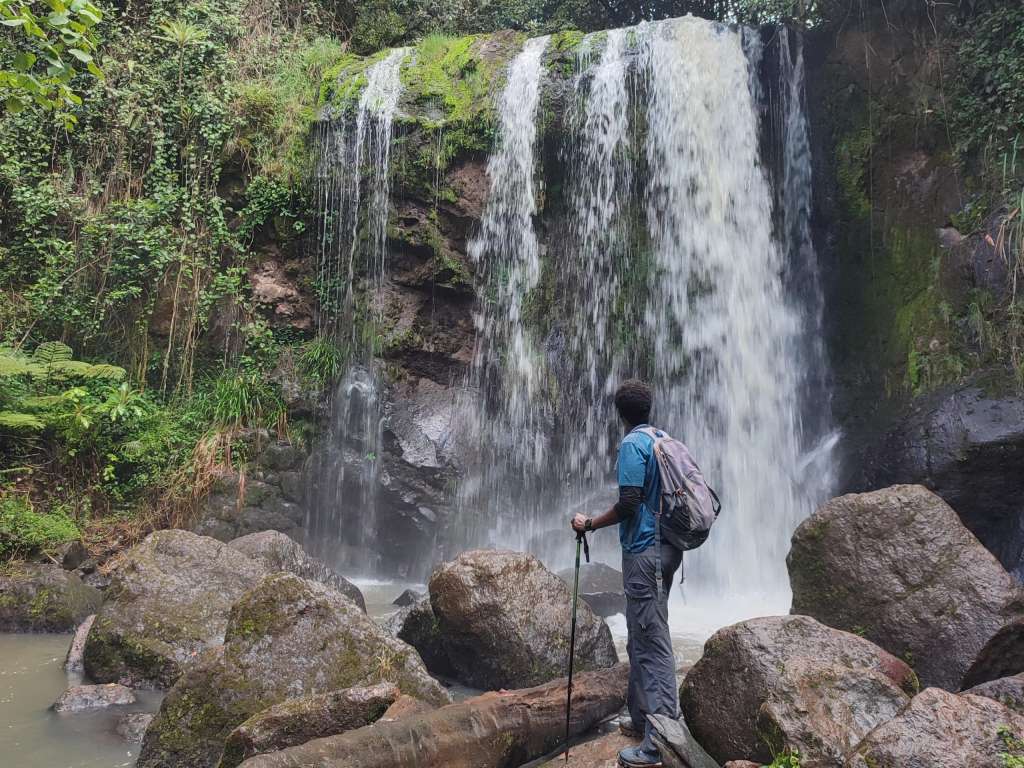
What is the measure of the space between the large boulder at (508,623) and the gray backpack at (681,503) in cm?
176

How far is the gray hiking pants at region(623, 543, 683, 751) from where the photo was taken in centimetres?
385

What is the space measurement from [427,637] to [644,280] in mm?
6480

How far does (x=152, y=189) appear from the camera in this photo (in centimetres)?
1169

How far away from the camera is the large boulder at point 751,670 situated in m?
3.76

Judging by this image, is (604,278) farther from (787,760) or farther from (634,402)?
(787,760)

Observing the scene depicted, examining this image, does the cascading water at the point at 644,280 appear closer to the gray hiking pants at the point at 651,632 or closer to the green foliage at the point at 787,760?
the gray hiking pants at the point at 651,632

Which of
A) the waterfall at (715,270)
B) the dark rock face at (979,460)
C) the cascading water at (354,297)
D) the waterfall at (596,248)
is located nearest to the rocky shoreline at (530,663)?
the dark rock face at (979,460)

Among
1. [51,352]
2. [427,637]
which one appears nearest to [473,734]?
[427,637]

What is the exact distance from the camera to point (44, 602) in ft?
23.4

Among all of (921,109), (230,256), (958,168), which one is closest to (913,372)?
(958,168)

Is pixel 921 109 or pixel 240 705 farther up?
pixel 921 109

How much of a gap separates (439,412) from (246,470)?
2643mm

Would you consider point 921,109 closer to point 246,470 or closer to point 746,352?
point 746,352

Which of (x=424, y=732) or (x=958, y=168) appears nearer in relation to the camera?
(x=424, y=732)
